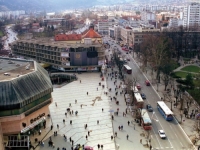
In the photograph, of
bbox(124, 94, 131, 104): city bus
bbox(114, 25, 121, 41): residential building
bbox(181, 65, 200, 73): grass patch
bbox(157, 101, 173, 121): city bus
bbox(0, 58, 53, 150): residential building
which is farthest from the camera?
bbox(114, 25, 121, 41): residential building

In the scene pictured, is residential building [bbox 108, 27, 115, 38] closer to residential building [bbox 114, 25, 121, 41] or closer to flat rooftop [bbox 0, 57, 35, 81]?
residential building [bbox 114, 25, 121, 41]

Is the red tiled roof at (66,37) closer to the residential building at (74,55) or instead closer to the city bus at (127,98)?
the residential building at (74,55)

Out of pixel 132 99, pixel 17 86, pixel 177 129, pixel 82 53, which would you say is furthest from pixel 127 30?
pixel 17 86

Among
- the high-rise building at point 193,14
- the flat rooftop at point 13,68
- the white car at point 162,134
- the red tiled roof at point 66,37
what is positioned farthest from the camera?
the high-rise building at point 193,14

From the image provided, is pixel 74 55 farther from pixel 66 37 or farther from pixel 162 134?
pixel 162 134

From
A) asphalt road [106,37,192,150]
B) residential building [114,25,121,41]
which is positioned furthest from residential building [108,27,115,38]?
asphalt road [106,37,192,150]

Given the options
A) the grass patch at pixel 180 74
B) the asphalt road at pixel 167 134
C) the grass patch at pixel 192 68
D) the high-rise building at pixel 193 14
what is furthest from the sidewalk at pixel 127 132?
the high-rise building at pixel 193 14

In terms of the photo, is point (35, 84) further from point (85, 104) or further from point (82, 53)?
point (82, 53)
